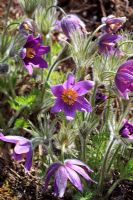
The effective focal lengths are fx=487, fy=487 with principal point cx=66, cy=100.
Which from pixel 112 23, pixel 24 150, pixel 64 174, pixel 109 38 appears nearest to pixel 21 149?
pixel 24 150

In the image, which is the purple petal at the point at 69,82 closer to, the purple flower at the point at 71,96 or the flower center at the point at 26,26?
the purple flower at the point at 71,96

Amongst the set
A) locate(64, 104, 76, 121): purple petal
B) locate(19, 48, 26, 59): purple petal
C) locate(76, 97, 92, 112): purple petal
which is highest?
locate(19, 48, 26, 59): purple petal

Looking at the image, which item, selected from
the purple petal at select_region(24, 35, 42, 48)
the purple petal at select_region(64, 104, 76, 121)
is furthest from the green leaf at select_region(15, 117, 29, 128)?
the purple petal at select_region(64, 104, 76, 121)

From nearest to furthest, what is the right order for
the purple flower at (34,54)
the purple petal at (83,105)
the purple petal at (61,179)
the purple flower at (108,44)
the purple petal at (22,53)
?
the purple petal at (61,179) < the purple petal at (83,105) < the purple flower at (108,44) < the purple petal at (22,53) < the purple flower at (34,54)

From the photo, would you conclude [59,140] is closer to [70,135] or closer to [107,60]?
[70,135]

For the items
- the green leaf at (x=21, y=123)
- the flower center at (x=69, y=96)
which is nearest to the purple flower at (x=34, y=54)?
the green leaf at (x=21, y=123)

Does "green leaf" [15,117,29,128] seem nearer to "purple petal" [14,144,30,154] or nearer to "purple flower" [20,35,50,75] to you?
"purple flower" [20,35,50,75]
